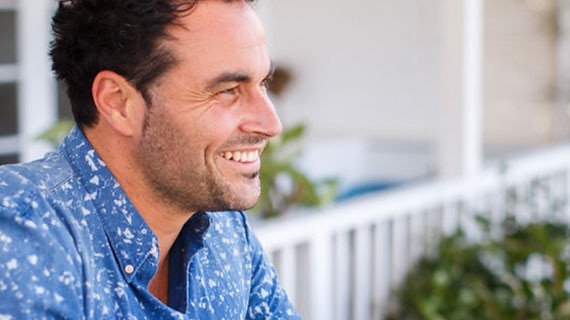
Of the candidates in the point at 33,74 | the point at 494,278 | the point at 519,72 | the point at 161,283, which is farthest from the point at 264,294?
the point at 519,72

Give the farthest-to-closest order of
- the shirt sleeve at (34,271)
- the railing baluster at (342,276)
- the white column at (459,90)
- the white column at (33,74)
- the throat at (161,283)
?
the white column at (33,74) < the white column at (459,90) < the railing baluster at (342,276) < the throat at (161,283) < the shirt sleeve at (34,271)

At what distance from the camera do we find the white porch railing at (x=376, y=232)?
12.4 ft

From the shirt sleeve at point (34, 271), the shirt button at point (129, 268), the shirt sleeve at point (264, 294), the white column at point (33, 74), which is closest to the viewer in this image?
the shirt sleeve at point (34, 271)

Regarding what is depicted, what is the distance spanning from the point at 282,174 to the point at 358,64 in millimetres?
3649

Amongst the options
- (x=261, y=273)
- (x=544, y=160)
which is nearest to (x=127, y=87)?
(x=261, y=273)

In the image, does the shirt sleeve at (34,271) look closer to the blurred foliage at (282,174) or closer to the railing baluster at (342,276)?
the railing baluster at (342,276)

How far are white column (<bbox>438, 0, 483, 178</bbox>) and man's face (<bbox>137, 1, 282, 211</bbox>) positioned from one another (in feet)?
11.1

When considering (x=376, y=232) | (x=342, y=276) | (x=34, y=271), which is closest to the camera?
(x=34, y=271)

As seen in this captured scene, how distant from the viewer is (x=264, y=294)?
1.82m

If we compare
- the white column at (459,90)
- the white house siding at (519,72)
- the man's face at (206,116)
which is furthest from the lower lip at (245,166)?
the white house siding at (519,72)

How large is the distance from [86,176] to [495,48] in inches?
275

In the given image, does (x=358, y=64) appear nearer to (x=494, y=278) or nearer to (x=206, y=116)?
(x=494, y=278)

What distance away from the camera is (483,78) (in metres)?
8.20

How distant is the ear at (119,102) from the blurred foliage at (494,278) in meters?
2.87
